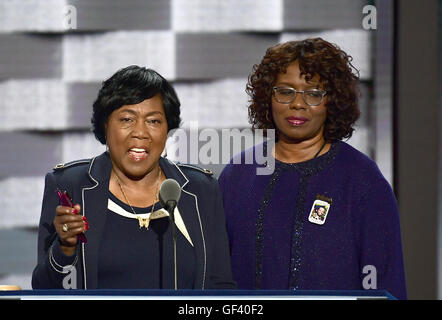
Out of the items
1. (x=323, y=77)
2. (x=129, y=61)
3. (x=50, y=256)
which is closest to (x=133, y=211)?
(x=50, y=256)

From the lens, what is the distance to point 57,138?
8.47 ft

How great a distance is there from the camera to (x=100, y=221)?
184 cm

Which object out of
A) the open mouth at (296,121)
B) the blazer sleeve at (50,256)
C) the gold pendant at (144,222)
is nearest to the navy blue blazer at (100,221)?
the blazer sleeve at (50,256)

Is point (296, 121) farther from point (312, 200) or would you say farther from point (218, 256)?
point (218, 256)

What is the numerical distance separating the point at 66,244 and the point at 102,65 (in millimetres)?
1065

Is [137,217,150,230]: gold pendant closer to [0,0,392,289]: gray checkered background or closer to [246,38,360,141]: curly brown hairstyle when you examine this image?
[246,38,360,141]: curly brown hairstyle

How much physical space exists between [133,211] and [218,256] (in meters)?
0.29

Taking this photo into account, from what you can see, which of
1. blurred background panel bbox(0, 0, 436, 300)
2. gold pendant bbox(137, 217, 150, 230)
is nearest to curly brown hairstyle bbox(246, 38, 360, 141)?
blurred background panel bbox(0, 0, 436, 300)

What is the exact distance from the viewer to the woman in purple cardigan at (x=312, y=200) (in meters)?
1.96

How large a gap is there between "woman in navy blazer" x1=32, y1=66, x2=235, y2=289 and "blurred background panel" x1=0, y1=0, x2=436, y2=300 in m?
0.60


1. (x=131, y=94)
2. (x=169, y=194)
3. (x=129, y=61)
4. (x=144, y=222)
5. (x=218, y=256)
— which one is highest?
(x=129, y=61)

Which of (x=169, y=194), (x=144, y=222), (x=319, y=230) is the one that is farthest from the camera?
(x=319, y=230)
